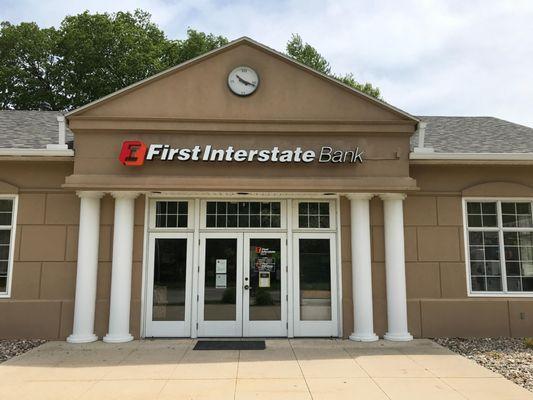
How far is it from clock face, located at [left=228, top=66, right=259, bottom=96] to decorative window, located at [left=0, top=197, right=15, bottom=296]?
5468 mm

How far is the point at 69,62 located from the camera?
27250mm

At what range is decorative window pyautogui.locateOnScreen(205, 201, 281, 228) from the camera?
10133 mm

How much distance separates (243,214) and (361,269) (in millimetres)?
2817

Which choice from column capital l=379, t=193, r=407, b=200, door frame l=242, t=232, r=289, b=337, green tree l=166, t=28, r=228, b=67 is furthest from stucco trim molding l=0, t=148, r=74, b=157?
green tree l=166, t=28, r=228, b=67

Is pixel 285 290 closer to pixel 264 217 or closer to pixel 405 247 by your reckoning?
pixel 264 217

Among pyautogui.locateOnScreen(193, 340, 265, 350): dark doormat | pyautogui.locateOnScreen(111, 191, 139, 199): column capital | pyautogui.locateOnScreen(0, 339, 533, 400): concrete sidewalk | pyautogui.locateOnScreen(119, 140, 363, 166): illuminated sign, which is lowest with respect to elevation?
pyautogui.locateOnScreen(0, 339, 533, 400): concrete sidewalk

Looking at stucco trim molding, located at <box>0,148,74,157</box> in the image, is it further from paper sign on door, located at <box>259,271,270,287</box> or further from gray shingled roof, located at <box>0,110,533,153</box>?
paper sign on door, located at <box>259,271,270,287</box>

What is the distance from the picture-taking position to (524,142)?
36.6 feet

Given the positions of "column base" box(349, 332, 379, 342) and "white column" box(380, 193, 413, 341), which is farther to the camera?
"white column" box(380, 193, 413, 341)

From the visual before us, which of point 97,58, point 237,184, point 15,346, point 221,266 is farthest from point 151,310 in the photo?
point 97,58

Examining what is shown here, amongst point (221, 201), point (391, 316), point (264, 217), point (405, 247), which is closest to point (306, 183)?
point (264, 217)

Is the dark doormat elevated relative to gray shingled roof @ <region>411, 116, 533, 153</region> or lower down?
lower down

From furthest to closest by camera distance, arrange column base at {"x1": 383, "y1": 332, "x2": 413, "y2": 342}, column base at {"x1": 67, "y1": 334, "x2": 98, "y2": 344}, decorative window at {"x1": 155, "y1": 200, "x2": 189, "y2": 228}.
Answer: decorative window at {"x1": 155, "y1": 200, "x2": 189, "y2": 228} → column base at {"x1": 383, "y1": 332, "x2": 413, "y2": 342} → column base at {"x1": 67, "y1": 334, "x2": 98, "y2": 344}

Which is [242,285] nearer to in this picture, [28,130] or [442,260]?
[442,260]
